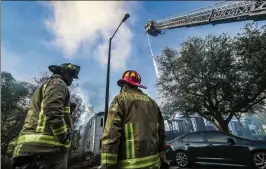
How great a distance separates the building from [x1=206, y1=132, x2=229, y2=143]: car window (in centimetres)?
1647

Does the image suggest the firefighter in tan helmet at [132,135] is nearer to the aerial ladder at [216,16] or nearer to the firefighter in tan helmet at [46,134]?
the firefighter in tan helmet at [46,134]

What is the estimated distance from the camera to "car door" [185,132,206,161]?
29.5 feet

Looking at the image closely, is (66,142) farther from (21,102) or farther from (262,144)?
(21,102)

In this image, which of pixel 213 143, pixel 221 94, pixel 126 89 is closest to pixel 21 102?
pixel 221 94

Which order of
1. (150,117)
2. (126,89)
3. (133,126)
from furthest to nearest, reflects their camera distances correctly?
(126,89) → (150,117) → (133,126)

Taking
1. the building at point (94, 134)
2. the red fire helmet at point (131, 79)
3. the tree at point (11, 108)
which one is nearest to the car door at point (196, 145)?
the red fire helmet at point (131, 79)

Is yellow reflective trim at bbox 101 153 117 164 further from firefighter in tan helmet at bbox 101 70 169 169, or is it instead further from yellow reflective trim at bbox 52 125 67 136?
yellow reflective trim at bbox 52 125 67 136

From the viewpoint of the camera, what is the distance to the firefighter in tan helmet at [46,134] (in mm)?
2668

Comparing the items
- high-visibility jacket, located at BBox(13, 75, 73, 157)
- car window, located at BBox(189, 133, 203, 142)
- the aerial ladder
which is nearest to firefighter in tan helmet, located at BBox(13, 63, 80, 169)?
high-visibility jacket, located at BBox(13, 75, 73, 157)

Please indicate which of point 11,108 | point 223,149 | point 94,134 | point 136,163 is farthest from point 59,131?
point 94,134

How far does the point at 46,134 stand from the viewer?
276 cm

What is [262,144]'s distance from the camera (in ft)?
25.8

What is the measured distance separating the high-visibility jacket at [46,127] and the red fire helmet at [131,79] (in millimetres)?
814

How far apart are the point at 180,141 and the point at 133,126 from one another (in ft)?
26.1
